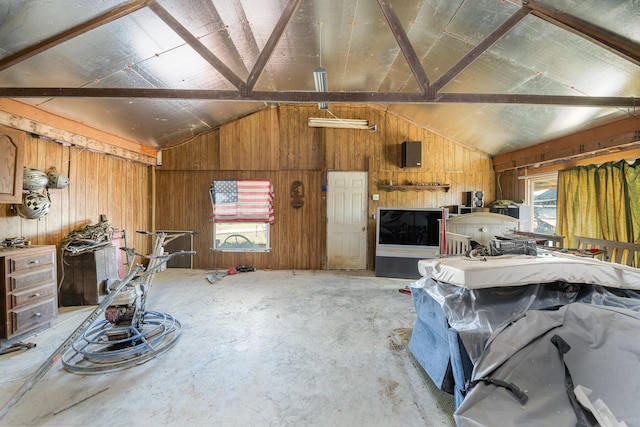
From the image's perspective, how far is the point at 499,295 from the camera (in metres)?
1.73

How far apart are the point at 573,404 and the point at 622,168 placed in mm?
3687

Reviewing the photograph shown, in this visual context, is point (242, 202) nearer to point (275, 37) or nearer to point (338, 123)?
point (338, 123)

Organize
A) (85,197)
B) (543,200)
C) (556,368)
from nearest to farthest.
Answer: (556,368)
(85,197)
(543,200)

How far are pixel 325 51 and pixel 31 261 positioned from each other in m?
4.16

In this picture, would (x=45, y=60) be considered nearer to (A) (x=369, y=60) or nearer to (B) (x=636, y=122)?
(A) (x=369, y=60)

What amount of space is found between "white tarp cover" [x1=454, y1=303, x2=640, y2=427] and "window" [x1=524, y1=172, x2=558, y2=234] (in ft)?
13.2

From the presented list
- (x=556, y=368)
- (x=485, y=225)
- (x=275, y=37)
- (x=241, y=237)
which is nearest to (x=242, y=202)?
(x=241, y=237)

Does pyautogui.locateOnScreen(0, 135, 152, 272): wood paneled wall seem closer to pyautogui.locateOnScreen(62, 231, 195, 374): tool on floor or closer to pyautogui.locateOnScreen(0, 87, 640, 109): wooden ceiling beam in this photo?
pyautogui.locateOnScreen(0, 87, 640, 109): wooden ceiling beam

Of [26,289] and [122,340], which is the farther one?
[26,289]

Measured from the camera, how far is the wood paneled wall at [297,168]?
18.2 ft

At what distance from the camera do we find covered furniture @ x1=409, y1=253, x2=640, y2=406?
156 centimetres

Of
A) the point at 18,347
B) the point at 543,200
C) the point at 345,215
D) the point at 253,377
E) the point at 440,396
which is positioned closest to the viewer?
the point at 440,396

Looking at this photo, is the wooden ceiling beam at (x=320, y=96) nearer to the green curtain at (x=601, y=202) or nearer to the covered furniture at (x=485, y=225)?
the green curtain at (x=601, y=202)

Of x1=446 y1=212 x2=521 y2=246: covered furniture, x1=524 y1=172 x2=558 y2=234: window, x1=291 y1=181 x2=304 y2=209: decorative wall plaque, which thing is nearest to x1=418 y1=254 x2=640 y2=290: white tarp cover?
x1=446 y1=212 x2=521 y2=246: covered furniture
